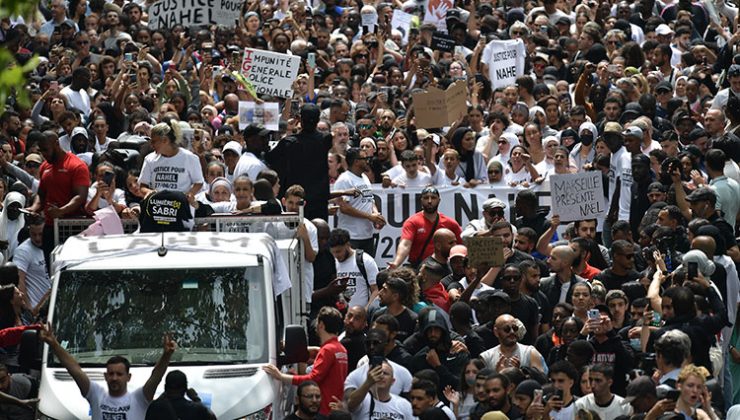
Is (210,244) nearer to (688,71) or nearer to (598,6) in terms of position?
(688,71)

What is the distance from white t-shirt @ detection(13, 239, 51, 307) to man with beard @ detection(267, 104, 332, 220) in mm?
2905

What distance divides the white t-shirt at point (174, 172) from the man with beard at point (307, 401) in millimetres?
5164

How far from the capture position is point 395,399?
47.7 ft

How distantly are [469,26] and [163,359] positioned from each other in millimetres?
16728

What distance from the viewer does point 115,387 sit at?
13484 millimetres

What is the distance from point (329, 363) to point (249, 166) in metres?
6.54

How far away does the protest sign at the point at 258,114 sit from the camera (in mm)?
22766

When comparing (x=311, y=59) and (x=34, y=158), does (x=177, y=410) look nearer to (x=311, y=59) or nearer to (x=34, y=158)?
(x=34, y=158)

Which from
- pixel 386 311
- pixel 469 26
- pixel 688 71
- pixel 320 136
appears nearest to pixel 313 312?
pixel 386 311

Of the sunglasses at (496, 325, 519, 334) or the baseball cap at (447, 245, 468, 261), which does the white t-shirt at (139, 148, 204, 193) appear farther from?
Result: the sunglasses at (496, 325, 519, 334)

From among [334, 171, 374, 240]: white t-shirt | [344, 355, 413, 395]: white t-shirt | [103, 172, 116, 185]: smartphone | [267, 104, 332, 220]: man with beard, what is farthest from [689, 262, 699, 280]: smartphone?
[103, 172, 116, 185]: smartphone

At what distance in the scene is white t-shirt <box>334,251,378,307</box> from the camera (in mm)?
18719

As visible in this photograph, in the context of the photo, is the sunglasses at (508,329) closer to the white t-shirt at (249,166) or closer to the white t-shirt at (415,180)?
the white t-shirt at (249,166)

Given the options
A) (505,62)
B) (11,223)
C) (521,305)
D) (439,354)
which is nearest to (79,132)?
(11,223)
